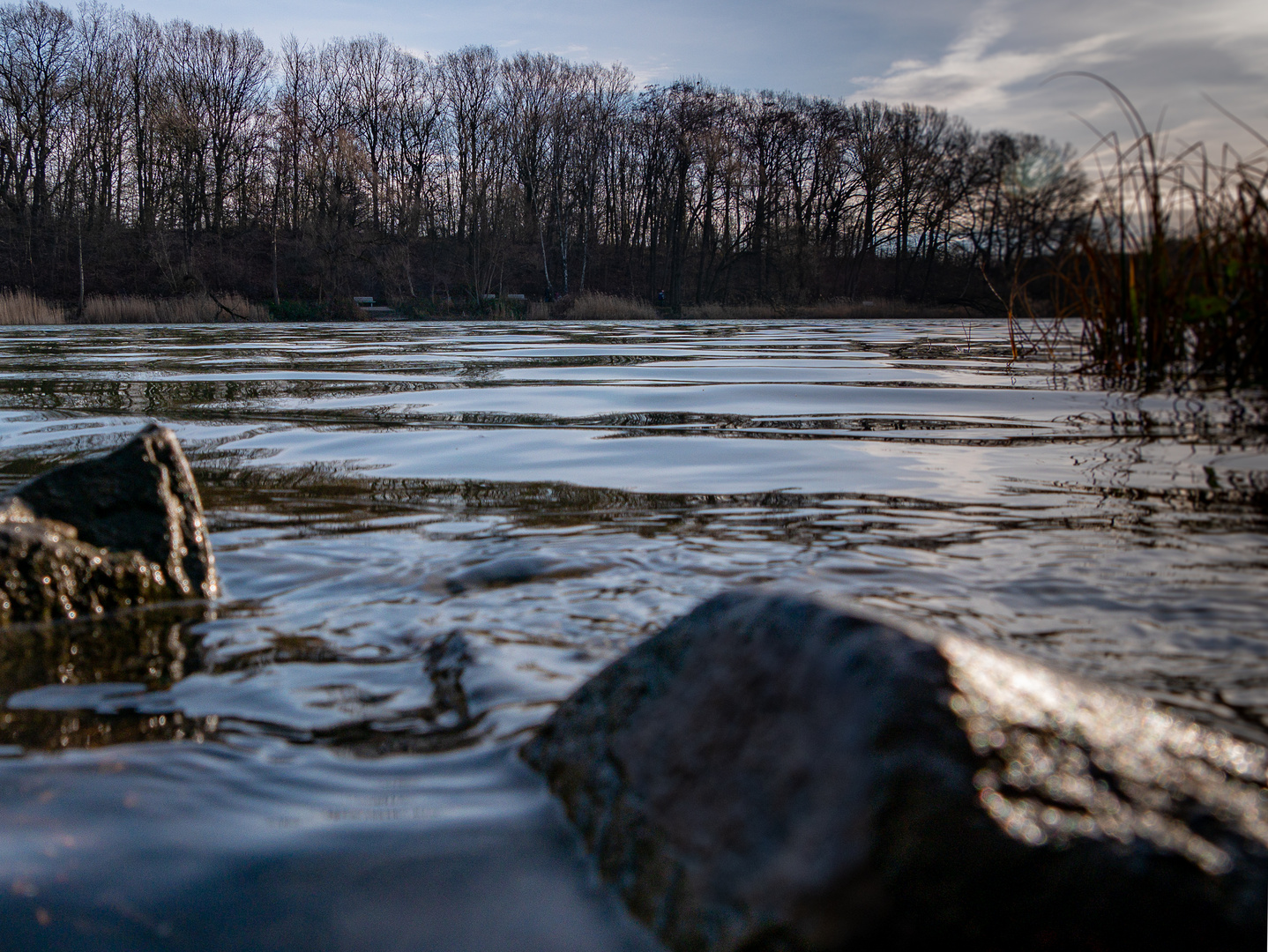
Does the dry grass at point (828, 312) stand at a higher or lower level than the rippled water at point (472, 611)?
higher

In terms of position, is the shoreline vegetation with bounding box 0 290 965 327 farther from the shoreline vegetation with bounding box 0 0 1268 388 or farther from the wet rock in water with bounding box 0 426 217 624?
the wet rock in water with bounding box 0 426 217 624

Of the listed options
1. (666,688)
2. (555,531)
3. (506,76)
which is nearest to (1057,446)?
(555,531)

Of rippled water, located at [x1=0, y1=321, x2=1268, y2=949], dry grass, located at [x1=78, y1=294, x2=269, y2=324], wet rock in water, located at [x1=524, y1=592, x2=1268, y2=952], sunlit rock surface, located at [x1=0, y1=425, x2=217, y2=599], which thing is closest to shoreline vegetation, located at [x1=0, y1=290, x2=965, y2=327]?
dry grass, located at [x1=78, y1=294, x2=269, y2=324]

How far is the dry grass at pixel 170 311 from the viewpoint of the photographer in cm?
2411

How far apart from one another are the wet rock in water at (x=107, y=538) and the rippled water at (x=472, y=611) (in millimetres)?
133

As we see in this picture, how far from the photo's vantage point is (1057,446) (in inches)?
201

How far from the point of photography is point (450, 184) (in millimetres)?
45969

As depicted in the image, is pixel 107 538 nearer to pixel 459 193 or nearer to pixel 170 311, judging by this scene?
pixel 170 311

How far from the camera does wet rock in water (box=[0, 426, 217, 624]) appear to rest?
2.28m

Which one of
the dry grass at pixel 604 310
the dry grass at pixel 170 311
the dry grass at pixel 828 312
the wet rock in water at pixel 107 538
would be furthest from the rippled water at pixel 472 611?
the dry grass at pixel 828 312

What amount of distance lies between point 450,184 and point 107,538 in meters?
46.8

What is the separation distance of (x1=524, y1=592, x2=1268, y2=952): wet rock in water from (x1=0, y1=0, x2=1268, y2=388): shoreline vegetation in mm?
28652

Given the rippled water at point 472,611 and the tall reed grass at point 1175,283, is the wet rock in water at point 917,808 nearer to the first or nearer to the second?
the rippled water at point 472,611

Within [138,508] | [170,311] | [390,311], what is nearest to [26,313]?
[170,311]
